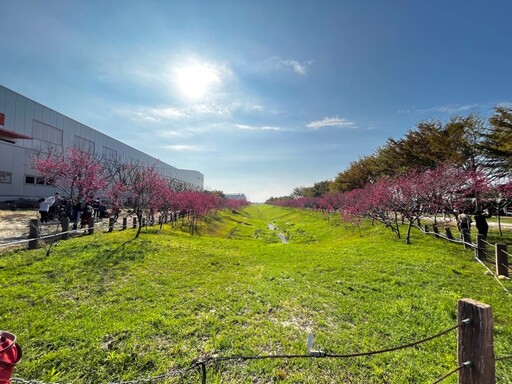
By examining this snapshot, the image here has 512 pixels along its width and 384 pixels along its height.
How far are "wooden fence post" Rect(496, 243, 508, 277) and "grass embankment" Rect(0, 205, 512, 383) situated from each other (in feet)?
1.86

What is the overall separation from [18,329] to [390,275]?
29.7ft

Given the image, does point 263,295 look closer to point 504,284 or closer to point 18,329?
point 18,329

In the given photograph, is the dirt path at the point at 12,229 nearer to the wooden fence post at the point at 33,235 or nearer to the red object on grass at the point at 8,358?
the wooden fence post at the point at 33,235

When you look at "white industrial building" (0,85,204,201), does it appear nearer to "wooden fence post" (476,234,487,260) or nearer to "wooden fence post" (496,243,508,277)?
"wooden fence post" (476,234,487,260)

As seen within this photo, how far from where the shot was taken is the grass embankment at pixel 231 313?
141 inches

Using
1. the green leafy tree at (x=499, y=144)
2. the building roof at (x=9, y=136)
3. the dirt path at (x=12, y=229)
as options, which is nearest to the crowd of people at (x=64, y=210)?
the dirt path at (x=12, y=229)

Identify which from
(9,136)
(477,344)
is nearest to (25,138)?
(9,136)

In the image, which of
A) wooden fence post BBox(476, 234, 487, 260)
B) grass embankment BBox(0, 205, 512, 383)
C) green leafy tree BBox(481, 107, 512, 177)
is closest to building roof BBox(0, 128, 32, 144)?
grass embankment BBox(0, 205, 512, 383)

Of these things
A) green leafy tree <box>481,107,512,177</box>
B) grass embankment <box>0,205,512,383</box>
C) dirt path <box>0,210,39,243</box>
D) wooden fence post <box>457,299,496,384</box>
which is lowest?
grass embankment <box>0,205,512,383</box>

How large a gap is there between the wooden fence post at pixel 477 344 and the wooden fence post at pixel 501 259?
694 cm

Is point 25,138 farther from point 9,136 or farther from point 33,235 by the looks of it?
point 33,235

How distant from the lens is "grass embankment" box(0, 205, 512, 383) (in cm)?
358

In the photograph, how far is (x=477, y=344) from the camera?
6.82ft

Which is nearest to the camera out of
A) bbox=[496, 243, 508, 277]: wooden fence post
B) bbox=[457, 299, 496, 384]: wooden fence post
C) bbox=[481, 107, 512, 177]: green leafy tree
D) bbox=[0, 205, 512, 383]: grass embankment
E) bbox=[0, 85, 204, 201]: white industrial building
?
bbox=[457, 299, 496, 384]: wooden fence post
